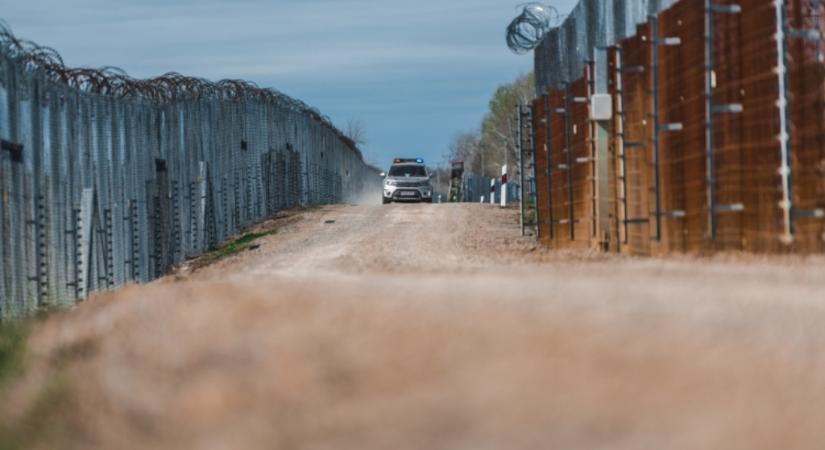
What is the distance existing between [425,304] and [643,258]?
8675 mm

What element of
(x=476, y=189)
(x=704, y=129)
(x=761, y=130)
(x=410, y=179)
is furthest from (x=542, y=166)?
(x=476, y=189)

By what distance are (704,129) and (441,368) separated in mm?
10120

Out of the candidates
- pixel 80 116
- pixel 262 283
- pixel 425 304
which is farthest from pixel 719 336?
pixel 80 116

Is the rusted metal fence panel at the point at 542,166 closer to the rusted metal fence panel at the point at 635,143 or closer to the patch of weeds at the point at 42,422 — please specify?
the rusted metal fence panel at the point at 635,143

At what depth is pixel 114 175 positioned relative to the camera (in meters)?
24.2

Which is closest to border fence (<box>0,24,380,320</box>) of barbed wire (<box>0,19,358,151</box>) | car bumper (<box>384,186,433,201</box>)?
barbed wire (<box>0,19,358,151</box>)

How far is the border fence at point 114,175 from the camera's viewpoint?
18.7 m

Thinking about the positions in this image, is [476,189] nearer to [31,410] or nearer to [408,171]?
[408,171]

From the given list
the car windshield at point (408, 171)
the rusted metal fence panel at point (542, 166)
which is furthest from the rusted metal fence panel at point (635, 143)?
the car windshield at point (408, 171)

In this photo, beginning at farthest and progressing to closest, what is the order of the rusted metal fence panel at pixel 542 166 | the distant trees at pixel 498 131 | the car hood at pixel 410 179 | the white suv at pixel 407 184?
the distant trees at pixel 498 131 < the car hood at pixel 410 179 < the white suv at pixel 407 184 < the rusted metal fence panel at pixel 542 166

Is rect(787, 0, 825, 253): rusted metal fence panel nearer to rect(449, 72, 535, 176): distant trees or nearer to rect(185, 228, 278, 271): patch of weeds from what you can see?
rect(185, 228, 278, 271): patch of weeds

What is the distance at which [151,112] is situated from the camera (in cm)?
2744

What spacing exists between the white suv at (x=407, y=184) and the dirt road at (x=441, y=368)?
4605 centimetres

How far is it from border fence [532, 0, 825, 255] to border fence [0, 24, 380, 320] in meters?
6.59
